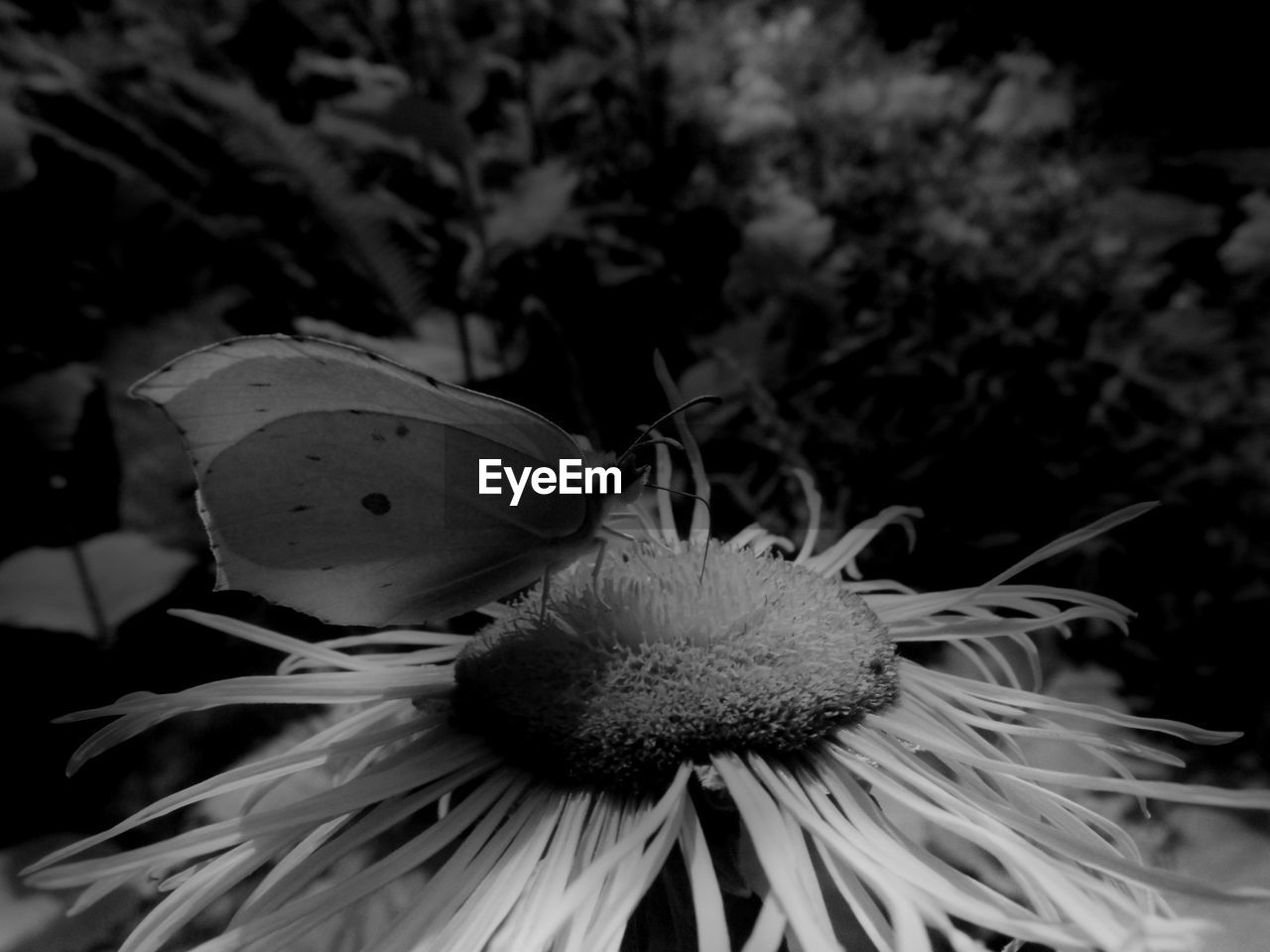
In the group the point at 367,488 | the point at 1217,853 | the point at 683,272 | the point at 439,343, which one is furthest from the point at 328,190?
the point at 1217,853

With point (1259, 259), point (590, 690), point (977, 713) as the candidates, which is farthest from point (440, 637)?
point (1259, 259)

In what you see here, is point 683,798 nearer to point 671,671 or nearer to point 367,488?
point 671,671

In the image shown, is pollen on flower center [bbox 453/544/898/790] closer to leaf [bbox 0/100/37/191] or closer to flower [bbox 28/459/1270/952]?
flower [bbox 28/459/1270/952]

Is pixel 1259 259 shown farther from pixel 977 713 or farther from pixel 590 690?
pixel 590 690

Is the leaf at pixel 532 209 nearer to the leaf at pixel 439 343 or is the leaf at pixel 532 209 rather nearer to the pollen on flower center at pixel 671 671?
the leaf at pixel 439 343

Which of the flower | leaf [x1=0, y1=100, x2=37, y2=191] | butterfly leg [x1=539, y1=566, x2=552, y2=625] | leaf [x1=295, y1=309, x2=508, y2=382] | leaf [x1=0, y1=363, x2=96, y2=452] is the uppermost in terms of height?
leaf [x1=0, y1=100, x2=37, y2=191]

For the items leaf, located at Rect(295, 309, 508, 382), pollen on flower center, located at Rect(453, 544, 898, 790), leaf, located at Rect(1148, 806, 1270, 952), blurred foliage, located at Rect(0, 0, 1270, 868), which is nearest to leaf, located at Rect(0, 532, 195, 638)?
blurred foliage, located at Rect(0, 0, 1270, 868)
